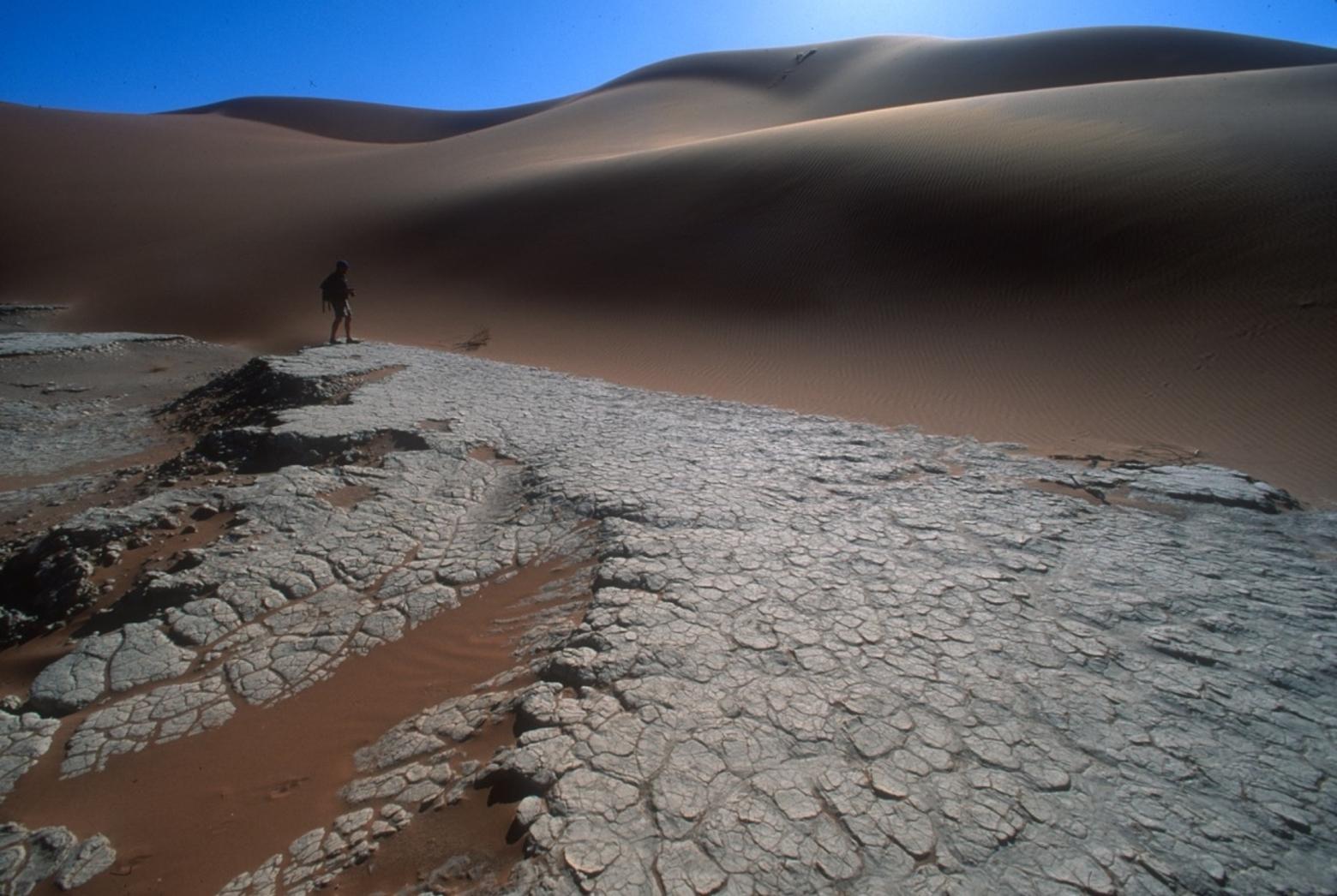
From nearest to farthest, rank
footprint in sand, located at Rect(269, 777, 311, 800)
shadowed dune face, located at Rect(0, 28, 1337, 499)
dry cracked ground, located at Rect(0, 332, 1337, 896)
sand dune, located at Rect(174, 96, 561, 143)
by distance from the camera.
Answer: dry cracked ground, located at Rect(0, 332, 1337, 896) → footprint in sand, located at Rect(269, 777, 311, 800) → shadowed dune face, located at Rect(0, 28, 1337, 499) → sand dune, located at Rect(174, 96, 561, 143)

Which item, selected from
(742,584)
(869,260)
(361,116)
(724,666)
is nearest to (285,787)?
(724,666)

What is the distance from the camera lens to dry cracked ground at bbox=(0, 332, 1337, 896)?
1.78m

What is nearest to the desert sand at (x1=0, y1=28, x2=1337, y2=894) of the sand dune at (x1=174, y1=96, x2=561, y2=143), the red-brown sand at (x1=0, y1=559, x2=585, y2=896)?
the red-brown sand at (x1=0, y1=559, x2=585, y2=896)

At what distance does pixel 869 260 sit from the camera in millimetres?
11180

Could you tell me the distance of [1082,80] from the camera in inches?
1166

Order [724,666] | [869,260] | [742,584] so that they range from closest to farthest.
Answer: [724,666] < [742,584] < [869,260]

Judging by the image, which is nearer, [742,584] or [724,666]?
[724,666]

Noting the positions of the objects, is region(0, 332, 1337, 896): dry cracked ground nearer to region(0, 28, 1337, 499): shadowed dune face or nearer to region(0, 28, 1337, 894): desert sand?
region(0, 28, 1337, 894): desert sand

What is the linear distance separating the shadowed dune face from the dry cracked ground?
9.19 feet

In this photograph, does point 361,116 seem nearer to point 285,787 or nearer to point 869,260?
point 869,260

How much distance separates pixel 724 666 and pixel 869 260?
34.0 ft

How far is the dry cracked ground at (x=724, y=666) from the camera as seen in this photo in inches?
69.9

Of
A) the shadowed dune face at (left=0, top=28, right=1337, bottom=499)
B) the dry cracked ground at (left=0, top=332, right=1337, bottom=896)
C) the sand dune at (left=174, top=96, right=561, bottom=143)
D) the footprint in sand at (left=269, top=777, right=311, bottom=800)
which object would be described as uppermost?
the sand dune at (left=174, top=96, right=561, bottom=143)

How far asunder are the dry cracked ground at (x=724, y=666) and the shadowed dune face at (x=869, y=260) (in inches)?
110
